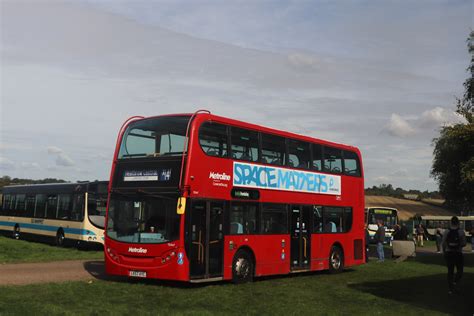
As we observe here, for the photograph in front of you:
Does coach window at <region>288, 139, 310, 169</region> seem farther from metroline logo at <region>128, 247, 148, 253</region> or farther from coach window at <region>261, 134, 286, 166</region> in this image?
metroline logo at <region>128, 247, 148, 253</region>

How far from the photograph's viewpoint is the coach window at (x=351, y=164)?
20.5 metres

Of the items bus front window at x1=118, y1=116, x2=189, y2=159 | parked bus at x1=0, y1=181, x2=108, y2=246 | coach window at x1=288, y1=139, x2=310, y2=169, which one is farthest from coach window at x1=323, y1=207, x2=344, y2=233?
parked bus at x1=0, y1=181, x2=108, y2=246

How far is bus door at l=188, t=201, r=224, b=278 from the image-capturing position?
45.3 feet

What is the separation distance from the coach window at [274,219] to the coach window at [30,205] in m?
18.0

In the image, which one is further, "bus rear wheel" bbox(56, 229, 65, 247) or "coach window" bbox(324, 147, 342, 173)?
"bus rear wheel" bbox(56, 229, 65, 247)

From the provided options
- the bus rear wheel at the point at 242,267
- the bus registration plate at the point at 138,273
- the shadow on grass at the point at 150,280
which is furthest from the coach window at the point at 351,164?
the bus registration plate at the point at 138,273

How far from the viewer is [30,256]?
2355 centimetres

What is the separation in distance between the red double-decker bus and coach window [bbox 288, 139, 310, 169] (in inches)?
1.2

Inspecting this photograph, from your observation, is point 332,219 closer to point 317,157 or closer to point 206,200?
point 317,157

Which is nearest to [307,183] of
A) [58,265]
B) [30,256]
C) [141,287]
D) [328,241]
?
[328,241]

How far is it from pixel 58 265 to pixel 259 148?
8.20 metres

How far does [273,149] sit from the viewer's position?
54.7ft

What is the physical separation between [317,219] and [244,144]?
454 centimetres

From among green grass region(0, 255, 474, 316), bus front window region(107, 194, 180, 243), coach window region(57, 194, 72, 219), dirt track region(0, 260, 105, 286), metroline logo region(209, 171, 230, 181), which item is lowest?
green grass region(0, 255, 474, 316)
